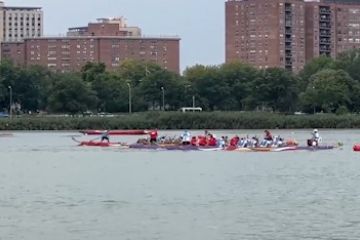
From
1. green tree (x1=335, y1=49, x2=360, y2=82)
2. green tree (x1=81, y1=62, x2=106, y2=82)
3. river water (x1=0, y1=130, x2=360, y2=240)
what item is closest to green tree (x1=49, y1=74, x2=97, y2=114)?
green tree (x1=81, y1=62, x2=106, y2=82)

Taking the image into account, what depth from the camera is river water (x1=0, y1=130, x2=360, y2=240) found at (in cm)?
3344

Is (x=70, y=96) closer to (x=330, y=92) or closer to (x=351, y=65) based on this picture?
(x=330, y=92)

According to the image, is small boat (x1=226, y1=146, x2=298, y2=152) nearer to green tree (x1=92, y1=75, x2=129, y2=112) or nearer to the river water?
the river water

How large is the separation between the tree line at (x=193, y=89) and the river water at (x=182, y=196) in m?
58.4

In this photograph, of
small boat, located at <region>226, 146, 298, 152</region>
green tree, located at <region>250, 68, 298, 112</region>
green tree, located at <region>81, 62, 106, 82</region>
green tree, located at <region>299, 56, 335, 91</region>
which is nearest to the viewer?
small boat, located at <region>226, 146, 298, 152</region>

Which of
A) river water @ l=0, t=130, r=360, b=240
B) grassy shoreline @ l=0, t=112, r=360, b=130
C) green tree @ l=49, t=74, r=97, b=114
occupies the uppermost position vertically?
green tree @ l=49, t=74, r=97, b=114

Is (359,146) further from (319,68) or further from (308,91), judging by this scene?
(319,68)

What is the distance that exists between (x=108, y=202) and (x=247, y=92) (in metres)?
97.0

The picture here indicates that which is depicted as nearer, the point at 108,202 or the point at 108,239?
the point at 108,239

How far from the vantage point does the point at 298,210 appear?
3762cm

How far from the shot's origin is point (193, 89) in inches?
5487

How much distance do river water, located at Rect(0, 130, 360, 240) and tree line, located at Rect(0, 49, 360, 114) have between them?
58.4 metres

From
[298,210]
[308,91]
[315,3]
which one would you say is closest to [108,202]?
[298,210]

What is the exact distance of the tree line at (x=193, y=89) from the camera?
419ft
